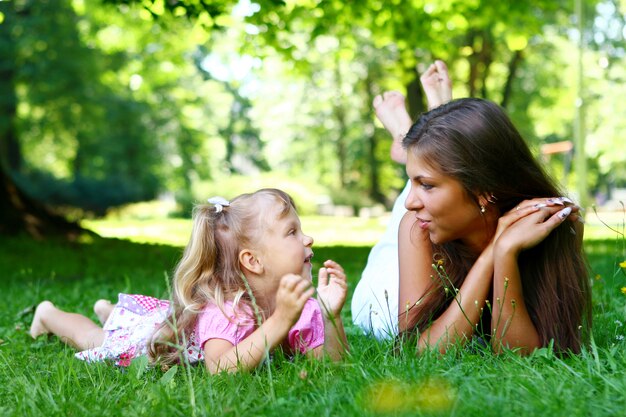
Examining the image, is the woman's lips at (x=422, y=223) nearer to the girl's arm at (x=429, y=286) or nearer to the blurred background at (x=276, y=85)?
the girl's arm at (x=429, y=286)

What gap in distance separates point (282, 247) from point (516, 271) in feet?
3.06

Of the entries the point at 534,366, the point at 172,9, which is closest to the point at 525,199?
the point at 534,366

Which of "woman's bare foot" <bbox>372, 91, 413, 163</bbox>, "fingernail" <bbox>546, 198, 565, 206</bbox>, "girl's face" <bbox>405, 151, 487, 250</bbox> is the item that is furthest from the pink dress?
"woman's bare foot" <bbox>372, 91, 413, 163</bbox>

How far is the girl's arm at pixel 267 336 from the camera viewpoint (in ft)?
9.08

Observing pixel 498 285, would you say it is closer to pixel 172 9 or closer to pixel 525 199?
pixel 525 199

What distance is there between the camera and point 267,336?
2.88 m

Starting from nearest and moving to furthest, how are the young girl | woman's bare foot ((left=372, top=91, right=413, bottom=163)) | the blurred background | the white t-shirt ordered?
the young girl
the white t-shirt
woman's bare foot ((left=372, top=91, right=413, bottom=163))
the blurred background

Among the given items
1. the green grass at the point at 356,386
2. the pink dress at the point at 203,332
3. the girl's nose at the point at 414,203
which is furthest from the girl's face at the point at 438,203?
the pink dress at the point at 203,332

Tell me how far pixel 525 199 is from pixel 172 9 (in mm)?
5385

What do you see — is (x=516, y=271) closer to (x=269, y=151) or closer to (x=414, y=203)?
(x=414, y=203)

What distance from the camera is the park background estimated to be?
257cm

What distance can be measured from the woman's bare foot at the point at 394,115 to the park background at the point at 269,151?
1490 millimetres

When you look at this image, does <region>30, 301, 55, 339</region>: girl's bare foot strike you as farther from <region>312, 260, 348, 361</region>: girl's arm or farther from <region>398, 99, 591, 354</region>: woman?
<region>398, 99, 591, 354</region>: woman

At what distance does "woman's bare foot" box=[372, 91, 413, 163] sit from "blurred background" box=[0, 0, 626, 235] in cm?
164
